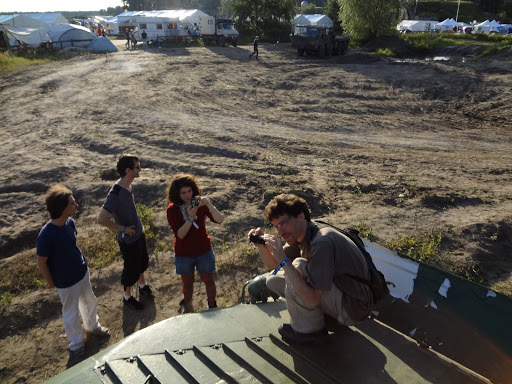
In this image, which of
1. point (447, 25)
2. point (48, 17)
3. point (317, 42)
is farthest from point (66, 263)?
point (447, 25)

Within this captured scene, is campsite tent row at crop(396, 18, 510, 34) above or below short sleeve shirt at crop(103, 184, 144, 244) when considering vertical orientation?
above

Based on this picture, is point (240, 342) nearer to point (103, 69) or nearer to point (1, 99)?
point (1, 99)

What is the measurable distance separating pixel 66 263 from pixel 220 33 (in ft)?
112

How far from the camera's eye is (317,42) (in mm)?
27016

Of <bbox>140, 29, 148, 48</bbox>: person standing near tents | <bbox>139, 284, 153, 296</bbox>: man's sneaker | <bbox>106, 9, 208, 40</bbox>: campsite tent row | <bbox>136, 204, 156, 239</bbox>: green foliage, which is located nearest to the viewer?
<bbox>139, 284, 153, 296</bbox>: man's sneaker

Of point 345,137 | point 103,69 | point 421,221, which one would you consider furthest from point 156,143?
point 103,69

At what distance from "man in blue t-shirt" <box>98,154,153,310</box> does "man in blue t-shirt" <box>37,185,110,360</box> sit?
472 mm

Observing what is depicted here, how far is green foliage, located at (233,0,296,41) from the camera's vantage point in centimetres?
4231

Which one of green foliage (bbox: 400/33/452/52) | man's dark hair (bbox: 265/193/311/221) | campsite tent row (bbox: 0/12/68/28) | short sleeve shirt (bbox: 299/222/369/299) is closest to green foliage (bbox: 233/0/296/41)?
green foliage (bbox: 400/33/452/52)

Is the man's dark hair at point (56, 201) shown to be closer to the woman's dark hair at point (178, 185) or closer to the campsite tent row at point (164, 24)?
the woman's dark hair at point (178, 185)

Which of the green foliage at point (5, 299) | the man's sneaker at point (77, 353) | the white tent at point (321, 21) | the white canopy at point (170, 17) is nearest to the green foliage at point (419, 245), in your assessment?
the man's sneaker at point (77, 353)

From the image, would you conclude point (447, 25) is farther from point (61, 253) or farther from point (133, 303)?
point (61, 253)

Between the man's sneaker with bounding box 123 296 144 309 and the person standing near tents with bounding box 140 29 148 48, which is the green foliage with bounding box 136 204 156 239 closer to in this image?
the man's sneaker with bounding box 123 296 144 309

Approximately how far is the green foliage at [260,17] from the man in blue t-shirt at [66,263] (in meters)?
40.7
